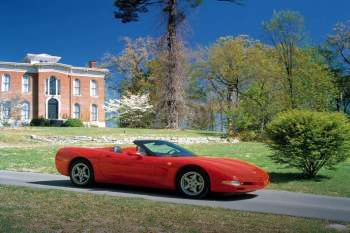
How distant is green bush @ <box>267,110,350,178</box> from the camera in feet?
45.6

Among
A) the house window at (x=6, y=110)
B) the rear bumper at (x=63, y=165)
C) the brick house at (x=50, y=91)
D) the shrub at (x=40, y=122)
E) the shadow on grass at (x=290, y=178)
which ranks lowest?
the shadow on grass at (x=290, y=178)

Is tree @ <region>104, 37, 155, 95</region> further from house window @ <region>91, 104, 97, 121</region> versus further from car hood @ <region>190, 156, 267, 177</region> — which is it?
car hood @ <region>190, 156, 267, 177</region>

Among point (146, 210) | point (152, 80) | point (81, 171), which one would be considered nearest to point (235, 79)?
point (152, 80)

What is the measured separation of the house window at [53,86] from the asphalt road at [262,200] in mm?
44327

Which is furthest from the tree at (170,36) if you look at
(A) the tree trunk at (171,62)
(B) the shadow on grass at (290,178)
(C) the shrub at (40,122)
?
(B) the shadow on grass at (290,178)

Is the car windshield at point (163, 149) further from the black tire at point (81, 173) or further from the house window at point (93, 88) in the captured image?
the house window at point (93, 88)

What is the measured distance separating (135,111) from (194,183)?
45.8 m

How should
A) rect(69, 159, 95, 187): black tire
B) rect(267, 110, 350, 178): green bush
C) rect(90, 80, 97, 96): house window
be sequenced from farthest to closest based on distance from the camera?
1. rect(90, 80, 97, 96): house window
2. rect(267, 110, 350, 178): green bush
3. rect(69, 159, 95, 187): black tire

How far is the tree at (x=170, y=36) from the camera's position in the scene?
43750 millimetres

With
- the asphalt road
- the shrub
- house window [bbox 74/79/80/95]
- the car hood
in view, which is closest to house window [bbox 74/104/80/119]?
house window [bbox 74/79/80/95]

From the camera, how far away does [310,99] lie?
138ft

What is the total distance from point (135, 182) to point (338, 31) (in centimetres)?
5327

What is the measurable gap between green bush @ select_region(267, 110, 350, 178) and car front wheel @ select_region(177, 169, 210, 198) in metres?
4.37

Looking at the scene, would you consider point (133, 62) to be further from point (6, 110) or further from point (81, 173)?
point (81, 173)
